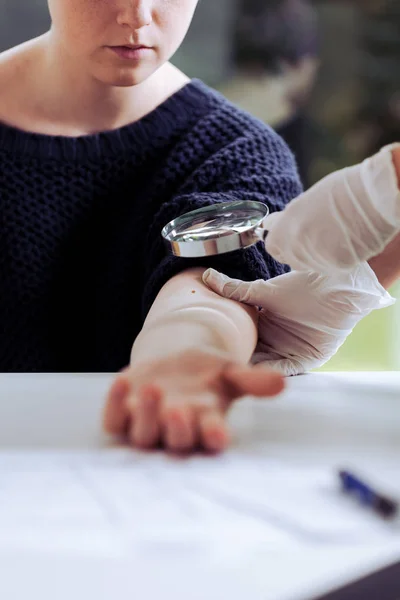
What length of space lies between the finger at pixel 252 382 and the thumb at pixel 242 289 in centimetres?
19

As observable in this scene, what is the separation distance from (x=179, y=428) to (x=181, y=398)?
0.03m

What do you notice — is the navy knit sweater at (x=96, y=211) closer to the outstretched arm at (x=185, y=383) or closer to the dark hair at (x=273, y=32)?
the outstretched arm at (x=185, y=383)

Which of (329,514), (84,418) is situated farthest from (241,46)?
(329,514)

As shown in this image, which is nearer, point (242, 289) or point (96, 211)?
point (242, 289)

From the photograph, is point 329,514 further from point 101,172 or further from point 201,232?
point 101,172

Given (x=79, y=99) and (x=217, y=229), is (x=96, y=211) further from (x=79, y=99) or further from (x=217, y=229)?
(x=217, y=229)

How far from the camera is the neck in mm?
807

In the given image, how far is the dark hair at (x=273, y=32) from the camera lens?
2.11m

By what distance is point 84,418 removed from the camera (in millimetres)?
464

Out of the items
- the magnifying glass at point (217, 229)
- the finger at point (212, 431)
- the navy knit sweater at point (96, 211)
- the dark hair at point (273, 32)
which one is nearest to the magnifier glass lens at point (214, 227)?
the magnifying glass at point (217, 229)

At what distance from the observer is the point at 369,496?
0.33m

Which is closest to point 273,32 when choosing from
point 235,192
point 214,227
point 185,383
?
point 235,192

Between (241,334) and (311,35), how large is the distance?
5.92ft

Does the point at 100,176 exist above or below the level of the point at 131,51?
below
